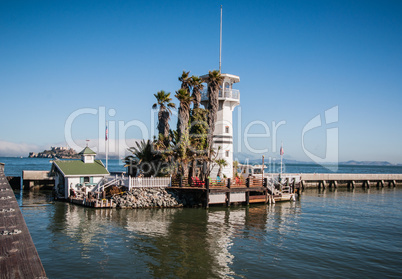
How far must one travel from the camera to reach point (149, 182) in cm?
3419

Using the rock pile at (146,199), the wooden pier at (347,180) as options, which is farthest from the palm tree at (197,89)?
the wooden pier at (347,180)

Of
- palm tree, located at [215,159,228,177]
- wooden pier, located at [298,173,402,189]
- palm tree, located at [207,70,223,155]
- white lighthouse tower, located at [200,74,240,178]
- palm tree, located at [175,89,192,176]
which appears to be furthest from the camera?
wooden pier, located at [298,173,402,189]

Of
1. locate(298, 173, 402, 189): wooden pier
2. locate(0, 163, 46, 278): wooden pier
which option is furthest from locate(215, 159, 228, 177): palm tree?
locate(298, 173, 402, 189): wooden pier

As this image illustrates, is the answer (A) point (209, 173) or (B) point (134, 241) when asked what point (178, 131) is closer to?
(A) point (209, 173)

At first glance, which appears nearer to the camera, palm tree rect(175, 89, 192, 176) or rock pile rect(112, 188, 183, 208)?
rock pile rect(112, 188, 183, 208)

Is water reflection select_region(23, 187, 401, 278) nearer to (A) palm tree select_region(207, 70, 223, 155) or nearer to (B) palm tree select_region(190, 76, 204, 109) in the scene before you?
(A) palm tree select_region(207, 70, 223, 155)

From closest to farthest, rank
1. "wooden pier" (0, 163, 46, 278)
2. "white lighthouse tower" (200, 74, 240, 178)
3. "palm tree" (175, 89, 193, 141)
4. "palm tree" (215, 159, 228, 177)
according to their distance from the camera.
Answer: "wooden pier" (0, 163, 46, 278), "palm tree" (175, 89, 193, 141), "palm tree" (215, 159, 228, 177), "white lighthouse tower" (200, 74, 240, 178)

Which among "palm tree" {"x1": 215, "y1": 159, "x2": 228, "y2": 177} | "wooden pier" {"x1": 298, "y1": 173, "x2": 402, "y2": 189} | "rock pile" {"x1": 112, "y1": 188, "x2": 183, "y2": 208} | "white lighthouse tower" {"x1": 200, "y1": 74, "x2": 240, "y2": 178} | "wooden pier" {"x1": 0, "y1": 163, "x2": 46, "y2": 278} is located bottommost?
"wooden pier" {"x1": 298, "y1": 173, "x2": 402, "y2": 189}

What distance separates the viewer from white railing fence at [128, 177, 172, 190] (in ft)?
110

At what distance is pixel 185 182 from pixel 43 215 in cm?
1449

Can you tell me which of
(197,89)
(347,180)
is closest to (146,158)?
(197,89)

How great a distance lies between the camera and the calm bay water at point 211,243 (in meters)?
16.3

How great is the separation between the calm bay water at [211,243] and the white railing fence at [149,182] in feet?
11.1

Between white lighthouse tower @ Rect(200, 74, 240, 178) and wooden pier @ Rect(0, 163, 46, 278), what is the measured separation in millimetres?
29685
